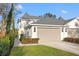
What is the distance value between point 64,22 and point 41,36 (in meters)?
0.35

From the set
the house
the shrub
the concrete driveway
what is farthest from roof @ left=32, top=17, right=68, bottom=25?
the shrub

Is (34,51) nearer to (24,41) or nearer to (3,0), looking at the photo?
(24,41)

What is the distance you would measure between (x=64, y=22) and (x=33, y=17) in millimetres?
404

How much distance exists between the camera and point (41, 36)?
727 centimetres

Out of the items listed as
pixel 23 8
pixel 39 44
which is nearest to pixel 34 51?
pixel 39 44

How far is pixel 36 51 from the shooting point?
721 cm

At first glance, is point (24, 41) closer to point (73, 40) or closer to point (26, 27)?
point (26, 27)

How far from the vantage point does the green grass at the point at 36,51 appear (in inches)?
284

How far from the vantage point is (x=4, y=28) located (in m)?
7.25

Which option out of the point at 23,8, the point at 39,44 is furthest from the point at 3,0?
the point at 39,44

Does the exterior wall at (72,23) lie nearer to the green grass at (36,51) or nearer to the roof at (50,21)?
the roof at (50,21)

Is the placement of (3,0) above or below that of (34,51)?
above

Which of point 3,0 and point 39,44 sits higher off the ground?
point 3,0

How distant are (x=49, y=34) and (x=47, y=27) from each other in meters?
0.09
